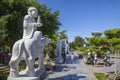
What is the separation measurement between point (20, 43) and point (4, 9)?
32.9ft

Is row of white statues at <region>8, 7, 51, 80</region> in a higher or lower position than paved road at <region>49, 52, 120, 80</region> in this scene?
higher

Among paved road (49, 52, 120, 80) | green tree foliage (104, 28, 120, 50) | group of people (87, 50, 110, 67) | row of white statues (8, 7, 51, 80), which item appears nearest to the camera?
row of white statues (8, 7, 51, 80)

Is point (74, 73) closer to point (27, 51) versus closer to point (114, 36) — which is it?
point (27, 51)

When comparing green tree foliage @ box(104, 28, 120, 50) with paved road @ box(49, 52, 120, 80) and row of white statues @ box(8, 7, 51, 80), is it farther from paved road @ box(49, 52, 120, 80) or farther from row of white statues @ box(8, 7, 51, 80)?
row of white statues @ box(8, 7, 51, 80)

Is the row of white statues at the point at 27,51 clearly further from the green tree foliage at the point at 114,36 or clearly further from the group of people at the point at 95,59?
the green tree foliage at the point at 114,36

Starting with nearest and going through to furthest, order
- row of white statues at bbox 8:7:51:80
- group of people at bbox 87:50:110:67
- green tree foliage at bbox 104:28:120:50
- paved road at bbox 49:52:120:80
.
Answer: row of white statues at bbox 8:7:51:80, paved road at bbox 49:52:120:80, group of people at bbox 87:50:110:67, green tree foliage at bbox 104:28:120:50

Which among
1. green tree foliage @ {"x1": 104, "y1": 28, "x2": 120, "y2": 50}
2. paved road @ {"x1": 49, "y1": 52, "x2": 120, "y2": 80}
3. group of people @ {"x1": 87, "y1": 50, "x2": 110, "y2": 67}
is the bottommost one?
paved road @ {"x1": 49, "y1": 52, "x2": 120, "y2": 80}

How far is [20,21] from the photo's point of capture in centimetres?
1848

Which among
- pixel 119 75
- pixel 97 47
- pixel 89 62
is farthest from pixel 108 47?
Result: pixel 119 75

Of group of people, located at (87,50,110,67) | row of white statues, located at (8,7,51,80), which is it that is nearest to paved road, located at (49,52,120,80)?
group of people, located at (87,50,110,67)

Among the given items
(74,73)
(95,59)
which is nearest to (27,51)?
(74,73)

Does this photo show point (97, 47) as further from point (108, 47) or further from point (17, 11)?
point (17, 11)

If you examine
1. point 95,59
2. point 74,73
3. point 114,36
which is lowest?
point 74,73

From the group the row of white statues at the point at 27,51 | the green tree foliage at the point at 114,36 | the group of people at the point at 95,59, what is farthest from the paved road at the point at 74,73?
the green tree foliage at the point at 114,36
